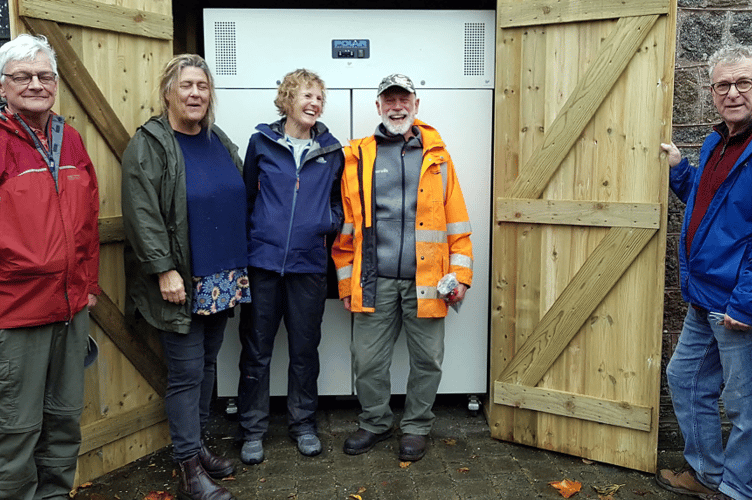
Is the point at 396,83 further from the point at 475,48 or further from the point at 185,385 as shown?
the point at 185,385

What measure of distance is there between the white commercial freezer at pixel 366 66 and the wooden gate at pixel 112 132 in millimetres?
473

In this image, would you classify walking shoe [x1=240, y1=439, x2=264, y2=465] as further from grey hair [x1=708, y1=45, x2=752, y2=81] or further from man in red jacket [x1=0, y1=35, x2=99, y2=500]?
grey hair [x1=708, y1=45, x2=752, y2=81]

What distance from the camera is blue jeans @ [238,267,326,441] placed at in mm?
3629

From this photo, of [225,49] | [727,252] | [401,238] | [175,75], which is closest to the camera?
[727,252]

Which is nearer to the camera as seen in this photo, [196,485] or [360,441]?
[196,485]

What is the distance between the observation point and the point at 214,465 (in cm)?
347

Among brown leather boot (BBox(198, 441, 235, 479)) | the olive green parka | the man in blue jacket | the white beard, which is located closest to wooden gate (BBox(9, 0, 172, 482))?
the olive green parka

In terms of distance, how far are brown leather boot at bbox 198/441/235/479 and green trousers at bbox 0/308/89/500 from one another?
682mm

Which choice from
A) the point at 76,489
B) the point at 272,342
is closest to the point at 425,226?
the point at 272,342

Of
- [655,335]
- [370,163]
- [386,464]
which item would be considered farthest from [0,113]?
[655,335]

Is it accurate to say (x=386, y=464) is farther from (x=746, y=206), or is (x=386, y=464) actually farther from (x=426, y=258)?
(x=746, y=206)

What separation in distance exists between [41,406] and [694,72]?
12.2ft

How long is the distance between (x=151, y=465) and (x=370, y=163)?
2.03 metres

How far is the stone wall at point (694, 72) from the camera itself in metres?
3.75
